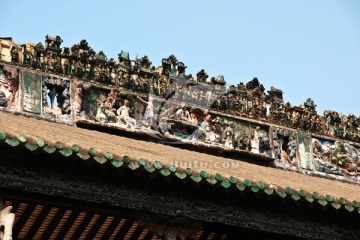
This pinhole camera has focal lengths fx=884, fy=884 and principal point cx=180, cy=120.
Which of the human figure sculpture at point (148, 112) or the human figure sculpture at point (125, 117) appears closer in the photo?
the human figure sculpture at point (125, 117)

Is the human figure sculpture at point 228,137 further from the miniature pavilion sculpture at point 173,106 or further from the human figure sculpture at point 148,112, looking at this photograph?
the human figure sculpture at point 148,112

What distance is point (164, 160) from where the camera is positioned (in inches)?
477

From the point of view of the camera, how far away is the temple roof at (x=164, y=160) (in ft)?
36.4

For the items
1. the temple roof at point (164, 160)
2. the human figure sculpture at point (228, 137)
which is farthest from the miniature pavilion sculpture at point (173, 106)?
the temple roof at point (164, 160)

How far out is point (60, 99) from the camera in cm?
1482

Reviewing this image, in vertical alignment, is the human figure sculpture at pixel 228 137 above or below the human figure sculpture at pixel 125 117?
below

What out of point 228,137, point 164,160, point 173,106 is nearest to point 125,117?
point 173,106

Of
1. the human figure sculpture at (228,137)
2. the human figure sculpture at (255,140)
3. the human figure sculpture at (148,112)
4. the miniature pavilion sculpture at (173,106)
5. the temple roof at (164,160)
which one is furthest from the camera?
the human figure sculpture at (255,140)

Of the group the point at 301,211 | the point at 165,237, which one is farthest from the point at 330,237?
the point at 165,237

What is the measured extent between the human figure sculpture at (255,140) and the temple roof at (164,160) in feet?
3.77

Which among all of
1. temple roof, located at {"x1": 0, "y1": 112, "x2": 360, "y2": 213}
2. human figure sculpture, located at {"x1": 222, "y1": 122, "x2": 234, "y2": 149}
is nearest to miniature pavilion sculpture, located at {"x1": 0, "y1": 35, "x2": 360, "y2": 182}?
human figure sculpture, located at {"x1": 222, "y1": 122, "x2": 234, "y2": 149}

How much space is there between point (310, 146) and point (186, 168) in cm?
580

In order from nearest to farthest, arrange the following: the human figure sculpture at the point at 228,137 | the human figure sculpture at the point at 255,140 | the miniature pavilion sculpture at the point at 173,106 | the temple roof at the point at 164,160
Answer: the temple roof at the point at 164,160, the miniature pavilion sculpture at the point at 173,106, the human figure sculpture at the point at 228,137, the human figure sculpture at the point at 255,140

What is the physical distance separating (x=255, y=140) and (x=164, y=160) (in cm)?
452
